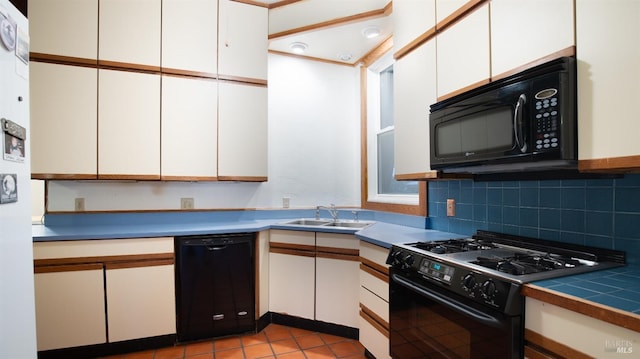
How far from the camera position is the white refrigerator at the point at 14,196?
1.09 meters

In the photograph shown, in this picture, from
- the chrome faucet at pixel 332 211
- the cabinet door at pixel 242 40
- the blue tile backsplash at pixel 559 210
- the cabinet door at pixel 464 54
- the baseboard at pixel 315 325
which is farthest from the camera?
the chrome faucet at pixel 332 211

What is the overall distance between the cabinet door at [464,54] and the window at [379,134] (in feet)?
3.95

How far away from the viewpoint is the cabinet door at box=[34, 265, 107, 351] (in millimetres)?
2082

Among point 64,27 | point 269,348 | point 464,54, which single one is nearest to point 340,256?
point 269,348

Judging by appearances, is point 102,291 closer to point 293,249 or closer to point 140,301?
point 140,301

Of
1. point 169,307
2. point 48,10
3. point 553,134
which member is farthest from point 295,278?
point 48,10

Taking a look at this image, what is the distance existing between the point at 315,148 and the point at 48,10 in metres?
2.41

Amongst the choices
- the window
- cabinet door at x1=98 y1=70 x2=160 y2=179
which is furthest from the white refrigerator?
the window

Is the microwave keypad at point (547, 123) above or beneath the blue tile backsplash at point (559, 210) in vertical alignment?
above

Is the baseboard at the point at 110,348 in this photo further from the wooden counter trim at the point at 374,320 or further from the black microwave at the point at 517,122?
the black microwave at the point at 517,122

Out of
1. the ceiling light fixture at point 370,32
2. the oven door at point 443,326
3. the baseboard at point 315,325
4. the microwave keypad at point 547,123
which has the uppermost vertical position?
the ceiling light fixture at point 370,32

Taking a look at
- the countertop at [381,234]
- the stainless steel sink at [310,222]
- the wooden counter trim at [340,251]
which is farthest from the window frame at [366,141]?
the wooden counter trim at [340,251]

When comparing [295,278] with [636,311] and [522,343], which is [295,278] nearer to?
[522,343]

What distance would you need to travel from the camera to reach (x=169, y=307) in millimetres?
2314
